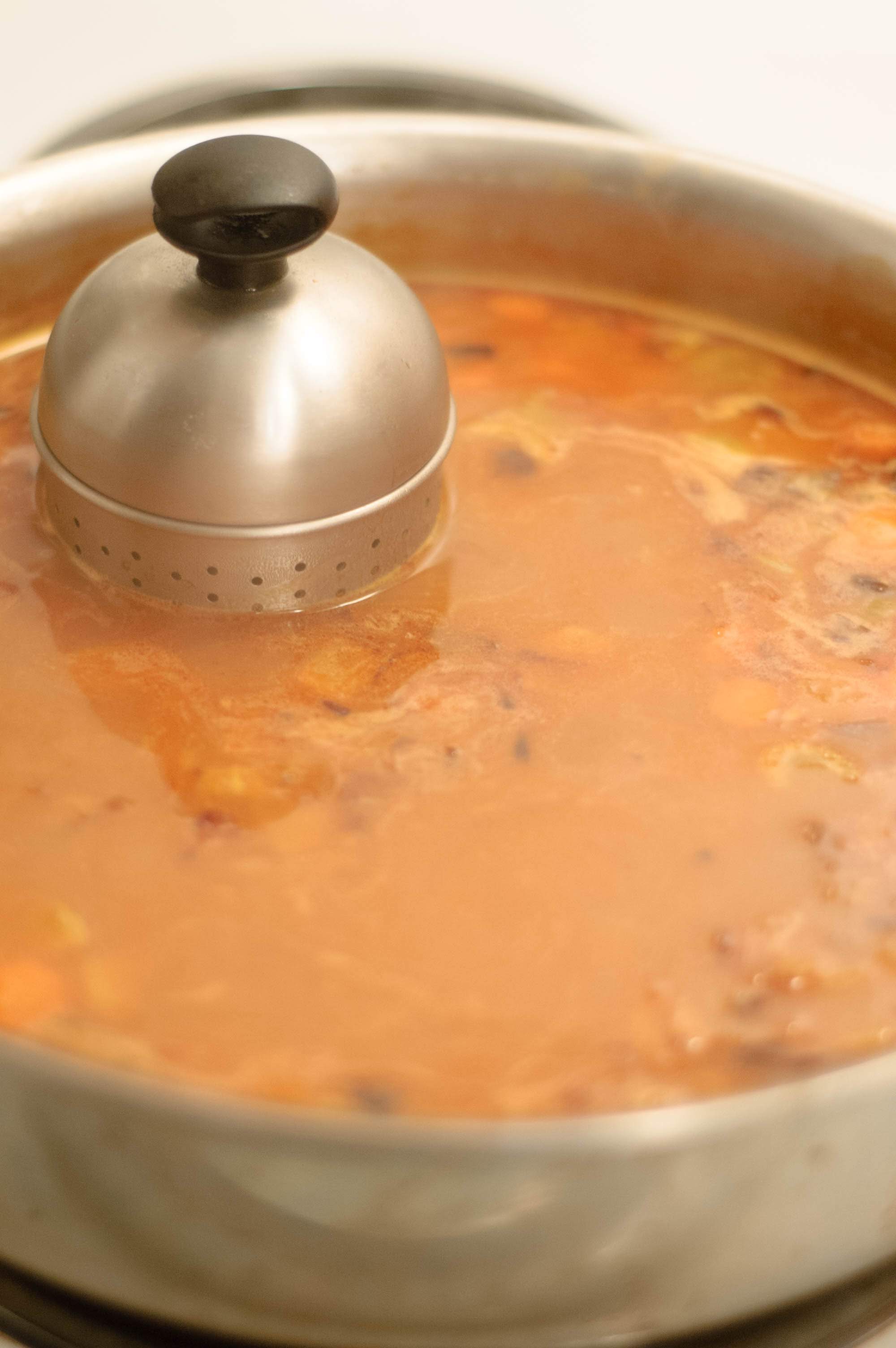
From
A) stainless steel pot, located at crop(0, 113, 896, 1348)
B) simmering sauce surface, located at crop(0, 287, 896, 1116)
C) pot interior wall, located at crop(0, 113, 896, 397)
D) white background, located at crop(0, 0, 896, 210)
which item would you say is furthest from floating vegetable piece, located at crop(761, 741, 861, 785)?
white background, located at crop(0, 0, 896, 210)

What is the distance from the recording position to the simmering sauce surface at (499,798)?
0.61 m

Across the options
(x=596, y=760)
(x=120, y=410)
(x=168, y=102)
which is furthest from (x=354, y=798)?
(x=168, y=102)

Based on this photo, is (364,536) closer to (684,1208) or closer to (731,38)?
(684,1208)

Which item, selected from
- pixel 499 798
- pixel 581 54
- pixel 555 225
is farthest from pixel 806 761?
pixel 581 54

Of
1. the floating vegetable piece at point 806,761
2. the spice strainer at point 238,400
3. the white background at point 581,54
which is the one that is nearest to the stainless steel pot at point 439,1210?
the floating vegetable piece at point 806,761

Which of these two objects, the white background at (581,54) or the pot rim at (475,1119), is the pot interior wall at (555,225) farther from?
the pot rim at (475,1119)

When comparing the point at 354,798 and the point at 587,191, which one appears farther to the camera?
the point at 587,191

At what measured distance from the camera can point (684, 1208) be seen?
49 centimetres

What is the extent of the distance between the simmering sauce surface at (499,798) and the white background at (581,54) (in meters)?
0.54

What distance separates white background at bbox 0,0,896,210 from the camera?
1.34 m

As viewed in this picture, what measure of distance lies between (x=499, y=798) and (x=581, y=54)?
986 millimetres

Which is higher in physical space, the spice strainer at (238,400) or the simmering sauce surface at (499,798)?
the spice strainer at (238,400)

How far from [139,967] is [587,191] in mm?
757

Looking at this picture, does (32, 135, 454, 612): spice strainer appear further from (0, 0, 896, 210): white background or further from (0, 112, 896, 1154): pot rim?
(0, 0, 896, 210): white background
